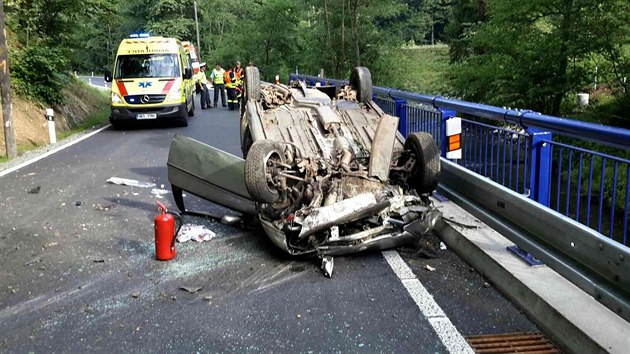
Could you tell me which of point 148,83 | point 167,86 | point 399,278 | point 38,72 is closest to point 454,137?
point 399,278

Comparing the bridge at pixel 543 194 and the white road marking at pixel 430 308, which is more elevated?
the bridge at pixel 543 194

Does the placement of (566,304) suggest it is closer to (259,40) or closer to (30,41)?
(30,41)

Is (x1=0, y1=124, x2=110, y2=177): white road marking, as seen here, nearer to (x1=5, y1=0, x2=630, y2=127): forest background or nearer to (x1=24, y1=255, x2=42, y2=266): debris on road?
(x1=5, y1=0, x2=630, y2=127): forest background

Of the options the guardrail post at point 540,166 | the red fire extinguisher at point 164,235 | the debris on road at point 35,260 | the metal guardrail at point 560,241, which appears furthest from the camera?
the debris on road at point 35,260

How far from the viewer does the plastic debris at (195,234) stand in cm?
629

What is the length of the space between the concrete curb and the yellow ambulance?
13468 millimetres

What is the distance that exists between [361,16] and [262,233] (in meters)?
28.2

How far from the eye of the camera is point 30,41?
64.0 feet

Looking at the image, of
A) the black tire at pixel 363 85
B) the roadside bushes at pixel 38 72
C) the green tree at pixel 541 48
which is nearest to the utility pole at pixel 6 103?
the roadside bushes at pixel 38 72

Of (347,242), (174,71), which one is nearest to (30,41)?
(174,71)

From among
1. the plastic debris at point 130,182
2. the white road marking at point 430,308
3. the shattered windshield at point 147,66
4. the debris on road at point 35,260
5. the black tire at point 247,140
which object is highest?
the shattered windshield at point 147,66

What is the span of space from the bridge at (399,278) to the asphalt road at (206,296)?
16mm

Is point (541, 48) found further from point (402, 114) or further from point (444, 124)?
point (444, 124)

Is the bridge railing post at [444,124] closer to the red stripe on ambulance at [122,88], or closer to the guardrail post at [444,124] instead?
the guardrail post at [444,124]
